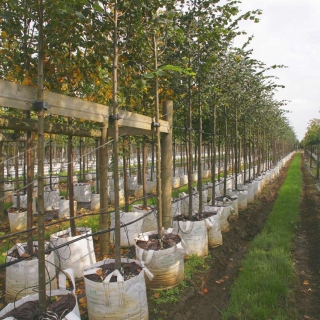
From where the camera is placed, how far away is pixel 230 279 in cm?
450

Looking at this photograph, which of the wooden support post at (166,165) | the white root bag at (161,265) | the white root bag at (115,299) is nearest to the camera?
the white root bag at (115,299)

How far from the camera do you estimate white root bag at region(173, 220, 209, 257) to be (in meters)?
5.04

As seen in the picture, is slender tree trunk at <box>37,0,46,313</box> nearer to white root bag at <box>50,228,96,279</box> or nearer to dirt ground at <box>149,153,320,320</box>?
dirt ground at <box>149,153,320,320</box>

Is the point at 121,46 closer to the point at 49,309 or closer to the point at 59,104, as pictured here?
the point at 59,104

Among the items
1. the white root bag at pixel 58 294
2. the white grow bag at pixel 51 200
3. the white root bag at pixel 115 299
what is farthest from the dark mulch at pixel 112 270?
the white grow bag at pixel 51 200

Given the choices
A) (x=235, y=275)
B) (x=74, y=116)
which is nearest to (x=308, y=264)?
(x=235, y=275)

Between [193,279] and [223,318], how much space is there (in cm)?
97

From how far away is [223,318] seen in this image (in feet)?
10.9

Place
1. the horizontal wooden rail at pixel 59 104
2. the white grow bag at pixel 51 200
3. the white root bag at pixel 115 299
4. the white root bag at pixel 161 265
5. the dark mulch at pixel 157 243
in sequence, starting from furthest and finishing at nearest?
the white grow bag at pixel 51 200, the dark mulch at pixel 157 243, the white root bag at pixel 161 265, the white root bag at pixel 115 299, the horizontal wooden rail at pixel 59 104

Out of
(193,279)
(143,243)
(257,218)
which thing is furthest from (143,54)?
(257,218)

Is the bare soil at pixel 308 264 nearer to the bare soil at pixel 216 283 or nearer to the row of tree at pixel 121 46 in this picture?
the bare soil at pixel 216 283

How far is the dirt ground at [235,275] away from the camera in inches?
138

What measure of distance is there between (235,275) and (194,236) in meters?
0.88

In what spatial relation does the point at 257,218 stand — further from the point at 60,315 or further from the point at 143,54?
the point at 60,315
